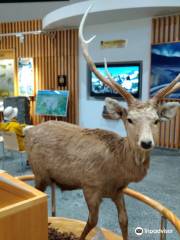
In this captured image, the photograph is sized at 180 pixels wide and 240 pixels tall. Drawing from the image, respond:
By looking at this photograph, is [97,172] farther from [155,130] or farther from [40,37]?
[40,37]

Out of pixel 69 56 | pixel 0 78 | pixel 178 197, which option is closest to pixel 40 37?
pixel 69 56

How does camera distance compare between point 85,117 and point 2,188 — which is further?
point 85,117

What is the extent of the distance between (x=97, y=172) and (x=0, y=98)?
8.20m

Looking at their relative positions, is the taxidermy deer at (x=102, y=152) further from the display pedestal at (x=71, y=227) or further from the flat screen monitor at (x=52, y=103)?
the flat screen monitor at (x=52, y=103)

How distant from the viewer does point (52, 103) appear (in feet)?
25.7

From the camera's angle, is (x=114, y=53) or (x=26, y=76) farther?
(x=26, y=76)

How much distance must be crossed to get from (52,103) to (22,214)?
6756mm

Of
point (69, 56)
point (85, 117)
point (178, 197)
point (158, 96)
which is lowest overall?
point (178, 197)

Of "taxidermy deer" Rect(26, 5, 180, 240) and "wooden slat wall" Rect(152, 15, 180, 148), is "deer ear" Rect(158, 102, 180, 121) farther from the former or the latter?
"wooden slat wall" Rect(152, 15, 180, 148)

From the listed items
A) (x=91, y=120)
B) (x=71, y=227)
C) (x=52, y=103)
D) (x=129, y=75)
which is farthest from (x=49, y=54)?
(x=71, y=227)

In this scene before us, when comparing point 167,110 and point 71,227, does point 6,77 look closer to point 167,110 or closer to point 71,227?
point 71,227

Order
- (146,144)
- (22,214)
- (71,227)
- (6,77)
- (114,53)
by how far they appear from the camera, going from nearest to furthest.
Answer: (22,214) → (146,144) → (71,227) → (114,53) → (6,77)

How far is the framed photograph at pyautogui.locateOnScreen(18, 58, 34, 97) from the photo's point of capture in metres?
8.50

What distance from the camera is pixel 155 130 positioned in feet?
5.21
